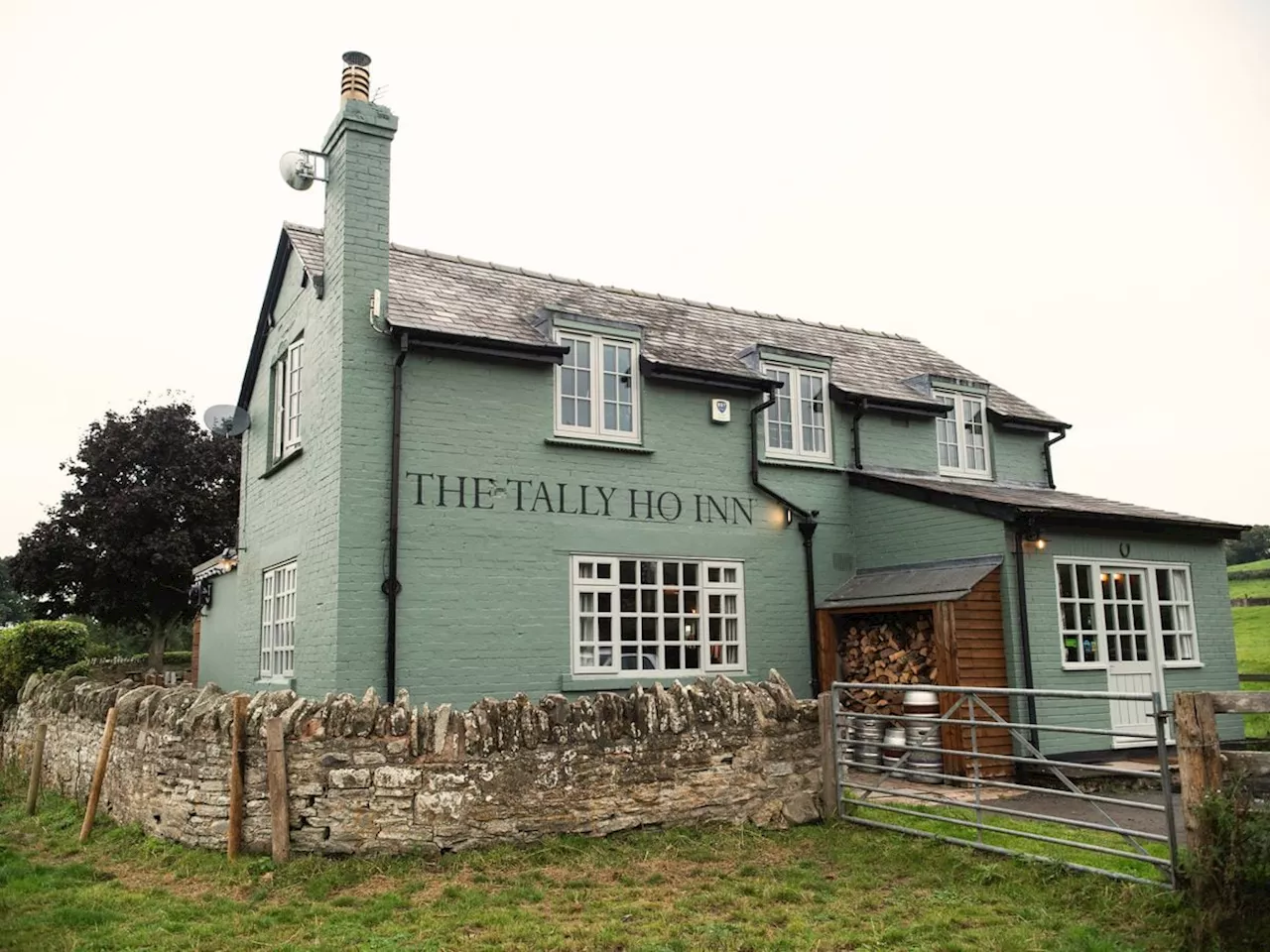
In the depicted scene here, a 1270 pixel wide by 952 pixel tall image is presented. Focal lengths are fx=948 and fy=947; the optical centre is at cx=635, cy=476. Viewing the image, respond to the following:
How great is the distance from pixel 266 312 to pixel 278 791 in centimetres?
1033

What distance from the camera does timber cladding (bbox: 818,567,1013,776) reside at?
1230 cm

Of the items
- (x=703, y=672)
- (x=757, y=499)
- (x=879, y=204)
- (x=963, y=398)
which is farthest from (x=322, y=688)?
(x=879, y=204)

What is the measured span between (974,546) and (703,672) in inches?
169

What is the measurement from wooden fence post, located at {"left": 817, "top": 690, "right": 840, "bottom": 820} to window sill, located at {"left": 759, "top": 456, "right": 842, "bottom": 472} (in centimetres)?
624

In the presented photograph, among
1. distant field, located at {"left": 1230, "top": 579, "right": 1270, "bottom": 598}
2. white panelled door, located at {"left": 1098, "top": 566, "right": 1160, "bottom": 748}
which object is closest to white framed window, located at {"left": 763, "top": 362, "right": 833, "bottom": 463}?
white panelled door, located at {"left": 1098, "top": 566, "right": 1160, "bottom": 748}

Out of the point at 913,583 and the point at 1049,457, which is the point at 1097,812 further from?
the point at 1049,457

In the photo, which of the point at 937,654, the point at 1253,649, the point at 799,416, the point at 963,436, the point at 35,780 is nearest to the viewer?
the point at 35,780

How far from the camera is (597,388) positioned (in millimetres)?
14031

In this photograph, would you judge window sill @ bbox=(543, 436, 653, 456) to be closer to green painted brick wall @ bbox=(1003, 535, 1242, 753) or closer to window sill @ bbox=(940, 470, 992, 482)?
green painted brick wall @ bbox=(1003, 535, 1242, 753)

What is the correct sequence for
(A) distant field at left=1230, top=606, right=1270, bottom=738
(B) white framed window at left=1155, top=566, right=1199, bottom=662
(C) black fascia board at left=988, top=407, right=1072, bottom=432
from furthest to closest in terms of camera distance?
(C) black fascia board at left=988, top=407, right=1072, bottom=432 → (A) distant field at left=1230, top=606, right=1270, bottom=738 → (B) white framed window at left=1155, top=566, right=1199, bottom=662

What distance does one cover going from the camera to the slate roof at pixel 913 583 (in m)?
12.9

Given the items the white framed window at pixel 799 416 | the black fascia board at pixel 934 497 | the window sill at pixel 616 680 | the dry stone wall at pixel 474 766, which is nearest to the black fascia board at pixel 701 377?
the white framed window at pixel 799 416

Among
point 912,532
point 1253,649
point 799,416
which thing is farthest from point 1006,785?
point 1253,649

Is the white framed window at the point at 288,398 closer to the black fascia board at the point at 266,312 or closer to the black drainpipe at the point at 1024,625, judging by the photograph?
the black fascia board at the point at 266,312
